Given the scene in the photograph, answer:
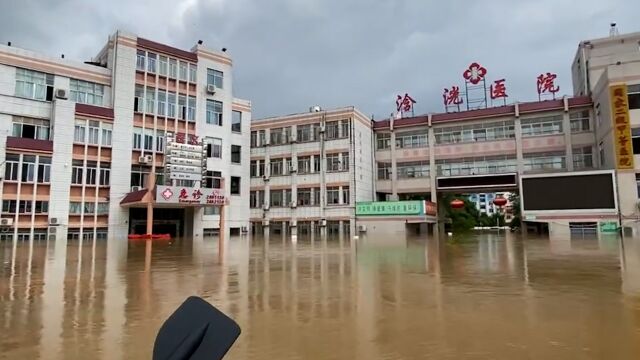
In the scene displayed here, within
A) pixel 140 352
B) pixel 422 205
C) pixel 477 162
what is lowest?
pixel 140 352

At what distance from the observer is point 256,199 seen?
39562 millimetres

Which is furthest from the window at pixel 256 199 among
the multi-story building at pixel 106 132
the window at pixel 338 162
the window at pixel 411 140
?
the window at pixel 411 140

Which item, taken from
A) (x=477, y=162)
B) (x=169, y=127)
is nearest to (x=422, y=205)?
(x=477, y=162)

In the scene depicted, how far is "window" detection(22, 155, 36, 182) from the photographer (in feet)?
80.1

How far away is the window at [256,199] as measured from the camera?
3931 cm

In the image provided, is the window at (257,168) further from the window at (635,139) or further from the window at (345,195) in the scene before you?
the window at (635,139)

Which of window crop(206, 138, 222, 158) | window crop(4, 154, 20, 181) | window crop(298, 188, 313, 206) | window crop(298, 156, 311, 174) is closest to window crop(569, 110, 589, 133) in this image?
window crop(298, 156, 311, 174)

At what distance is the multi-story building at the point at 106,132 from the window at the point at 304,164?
22.0 feet

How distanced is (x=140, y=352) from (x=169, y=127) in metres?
27.8

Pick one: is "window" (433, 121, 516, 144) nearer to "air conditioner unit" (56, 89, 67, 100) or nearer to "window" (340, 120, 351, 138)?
"window" (340, 120, 351, 138)

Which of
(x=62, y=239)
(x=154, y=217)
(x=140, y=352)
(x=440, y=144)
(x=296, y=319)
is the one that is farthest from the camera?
(x=440, y=144)

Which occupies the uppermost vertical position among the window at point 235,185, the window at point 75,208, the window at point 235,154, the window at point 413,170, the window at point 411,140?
the window at point 411,140

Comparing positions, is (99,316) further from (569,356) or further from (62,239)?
(62,239)

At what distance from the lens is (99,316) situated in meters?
5.32
